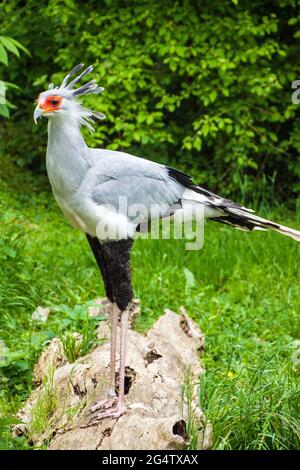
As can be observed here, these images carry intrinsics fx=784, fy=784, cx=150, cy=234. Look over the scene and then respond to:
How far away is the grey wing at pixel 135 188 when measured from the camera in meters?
3.71

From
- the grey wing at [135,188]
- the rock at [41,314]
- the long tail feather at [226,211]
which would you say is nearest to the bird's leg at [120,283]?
the grey wing at [135,188]

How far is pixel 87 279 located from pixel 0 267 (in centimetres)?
69

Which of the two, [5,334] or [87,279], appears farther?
[87,279]

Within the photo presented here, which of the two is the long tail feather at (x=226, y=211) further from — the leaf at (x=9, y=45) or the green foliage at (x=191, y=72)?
the green foliage at (x=191, y=72)

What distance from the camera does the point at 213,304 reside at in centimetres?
560

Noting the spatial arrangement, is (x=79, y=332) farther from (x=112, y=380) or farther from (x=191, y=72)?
(x=191, y=72)

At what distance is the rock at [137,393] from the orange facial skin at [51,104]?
1.32 meters

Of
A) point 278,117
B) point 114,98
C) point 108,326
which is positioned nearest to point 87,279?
point 108,326

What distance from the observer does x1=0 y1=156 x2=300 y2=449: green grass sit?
11.6 feet

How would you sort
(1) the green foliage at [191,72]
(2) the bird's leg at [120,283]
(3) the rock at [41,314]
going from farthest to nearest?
(1) the green foliage at [191,72] → (3) the rock at [41,314] → (2) the bird's leg at [120,283]

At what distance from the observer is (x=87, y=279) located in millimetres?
5887

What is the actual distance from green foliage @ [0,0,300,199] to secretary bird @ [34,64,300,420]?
10.5 ft

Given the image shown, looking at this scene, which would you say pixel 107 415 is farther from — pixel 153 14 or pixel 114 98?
pixel 153 14

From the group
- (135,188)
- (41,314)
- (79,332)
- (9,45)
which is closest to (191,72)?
(9,45)
